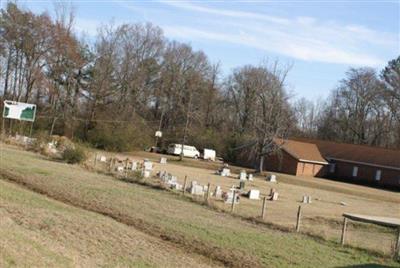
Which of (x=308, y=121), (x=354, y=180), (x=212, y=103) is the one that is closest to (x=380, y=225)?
(x=354, y=180)

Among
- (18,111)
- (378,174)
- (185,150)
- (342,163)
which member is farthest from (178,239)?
(185,150)

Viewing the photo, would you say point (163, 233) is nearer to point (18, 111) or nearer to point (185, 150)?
point (18, 111)

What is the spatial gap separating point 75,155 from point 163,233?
2303cm

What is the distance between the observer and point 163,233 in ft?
57.6

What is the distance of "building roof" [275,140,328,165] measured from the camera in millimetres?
78812

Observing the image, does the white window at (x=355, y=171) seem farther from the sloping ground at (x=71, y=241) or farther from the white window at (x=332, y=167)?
the sloping ground at (x=71, y=241)

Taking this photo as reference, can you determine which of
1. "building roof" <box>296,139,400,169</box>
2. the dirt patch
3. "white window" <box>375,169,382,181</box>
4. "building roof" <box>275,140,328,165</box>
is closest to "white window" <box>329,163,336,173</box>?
"building roof" <box>296,139,400,169</box>

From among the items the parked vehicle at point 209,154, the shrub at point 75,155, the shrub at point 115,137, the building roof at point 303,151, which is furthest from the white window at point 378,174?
the shrub at point 75,155

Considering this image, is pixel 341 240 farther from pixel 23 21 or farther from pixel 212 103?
pixel 212 103

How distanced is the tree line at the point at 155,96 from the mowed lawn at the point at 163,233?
4773 cm

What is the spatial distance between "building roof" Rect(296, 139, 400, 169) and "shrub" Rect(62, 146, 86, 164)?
159 feet

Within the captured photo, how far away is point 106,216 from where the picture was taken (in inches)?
770

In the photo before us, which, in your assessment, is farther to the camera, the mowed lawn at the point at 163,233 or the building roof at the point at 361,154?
the building roof at the point at 361,154

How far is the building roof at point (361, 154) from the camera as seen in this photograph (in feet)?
258
